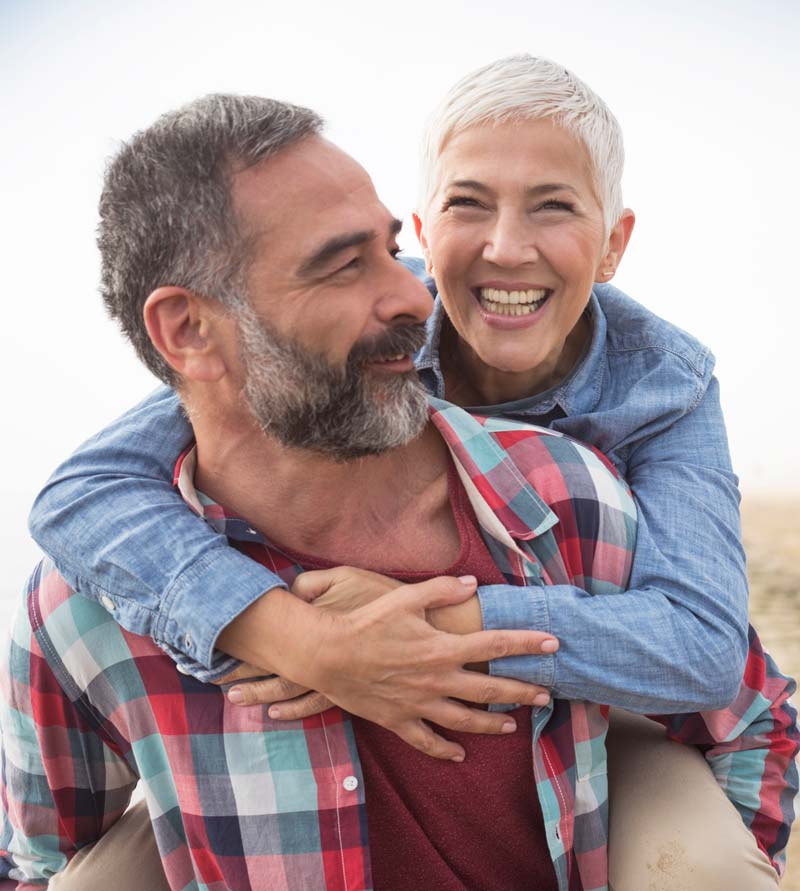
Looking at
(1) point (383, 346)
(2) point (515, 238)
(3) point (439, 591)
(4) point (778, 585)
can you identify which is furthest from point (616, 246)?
(4) point (778, 585)

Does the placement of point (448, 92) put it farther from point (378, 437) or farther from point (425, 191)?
point (378, 437)

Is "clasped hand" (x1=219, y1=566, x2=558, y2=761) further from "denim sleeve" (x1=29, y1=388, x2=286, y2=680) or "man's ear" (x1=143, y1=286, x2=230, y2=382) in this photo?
"man's ear" (x1=143, y1=286, x2=230, y2=382)

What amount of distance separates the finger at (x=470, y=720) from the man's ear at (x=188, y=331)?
2.19ft

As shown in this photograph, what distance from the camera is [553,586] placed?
172cm

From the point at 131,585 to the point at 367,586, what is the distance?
37 centimetres

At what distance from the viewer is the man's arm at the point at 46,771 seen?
183 cm

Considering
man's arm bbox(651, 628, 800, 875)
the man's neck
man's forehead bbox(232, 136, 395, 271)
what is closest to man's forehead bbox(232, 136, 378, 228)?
man's forehead bbox(232, 136, 395, 271)

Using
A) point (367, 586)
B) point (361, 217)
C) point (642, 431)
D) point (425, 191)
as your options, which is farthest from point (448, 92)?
point (367, 586)

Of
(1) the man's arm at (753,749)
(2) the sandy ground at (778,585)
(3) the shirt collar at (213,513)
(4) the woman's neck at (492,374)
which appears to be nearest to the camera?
(3) the shirt collar at (213,513)

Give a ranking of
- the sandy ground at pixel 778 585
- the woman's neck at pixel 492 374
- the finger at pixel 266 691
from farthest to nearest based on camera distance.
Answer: the sandy ground at pixel 778 585 < the woman's neck at pixel 492 374 < the finger at pixel 266 691

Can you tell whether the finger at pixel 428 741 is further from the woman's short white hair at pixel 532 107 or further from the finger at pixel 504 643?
the woman's short white hair at pixel 532 107

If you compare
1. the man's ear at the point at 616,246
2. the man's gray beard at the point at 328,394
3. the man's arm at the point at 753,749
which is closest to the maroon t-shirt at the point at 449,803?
the man's gray beard at the point at 328,394

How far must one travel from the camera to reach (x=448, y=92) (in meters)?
2.25

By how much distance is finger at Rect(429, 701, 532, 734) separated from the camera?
1659 millimetres
